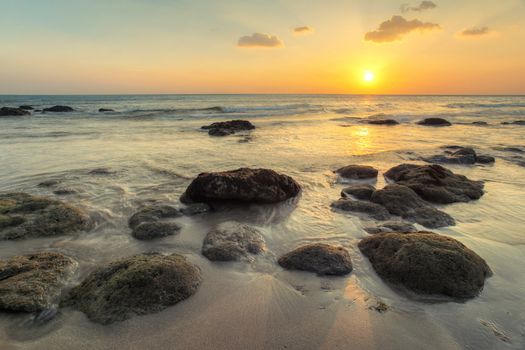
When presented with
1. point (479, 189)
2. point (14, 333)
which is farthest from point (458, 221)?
point (14, 333)

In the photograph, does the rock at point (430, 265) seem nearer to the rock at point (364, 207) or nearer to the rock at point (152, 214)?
the rock at point (364, 207)

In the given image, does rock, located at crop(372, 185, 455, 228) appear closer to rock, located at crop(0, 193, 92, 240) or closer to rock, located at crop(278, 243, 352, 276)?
rock, located at crop(278, 243, 352, 276)

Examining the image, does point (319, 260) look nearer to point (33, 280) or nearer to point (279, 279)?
point (279, 279)

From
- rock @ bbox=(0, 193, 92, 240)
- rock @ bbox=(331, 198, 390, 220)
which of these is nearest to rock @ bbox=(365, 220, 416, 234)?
rock @ bbox=(331, 198, 390, 220)

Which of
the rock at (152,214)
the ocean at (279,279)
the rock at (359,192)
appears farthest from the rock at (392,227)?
the rock at (152,214)

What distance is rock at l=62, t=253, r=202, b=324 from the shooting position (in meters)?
3.48

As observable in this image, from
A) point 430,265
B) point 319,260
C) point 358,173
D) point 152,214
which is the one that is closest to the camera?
point 430,265

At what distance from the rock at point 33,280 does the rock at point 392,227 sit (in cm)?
433

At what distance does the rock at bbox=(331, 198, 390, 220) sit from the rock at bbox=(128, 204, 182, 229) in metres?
3.02

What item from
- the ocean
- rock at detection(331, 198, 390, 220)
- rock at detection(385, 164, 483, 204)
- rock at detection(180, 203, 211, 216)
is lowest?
the ocean

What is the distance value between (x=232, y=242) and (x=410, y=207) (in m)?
3.49

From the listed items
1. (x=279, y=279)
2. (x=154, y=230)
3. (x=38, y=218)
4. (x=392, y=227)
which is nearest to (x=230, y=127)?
(x=38, y=218)

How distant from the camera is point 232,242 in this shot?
16.3ft

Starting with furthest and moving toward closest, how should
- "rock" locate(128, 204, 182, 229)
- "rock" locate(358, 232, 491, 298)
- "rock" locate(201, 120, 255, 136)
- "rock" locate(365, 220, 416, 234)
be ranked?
1. "rock" locate(201, 120, 255, 136)
2. "rock" locate(128, 204, 182, 229)
3. "rock" locate(365, 220, 416, 234)
4. "rock" locate(358, 232, 491, 298)
